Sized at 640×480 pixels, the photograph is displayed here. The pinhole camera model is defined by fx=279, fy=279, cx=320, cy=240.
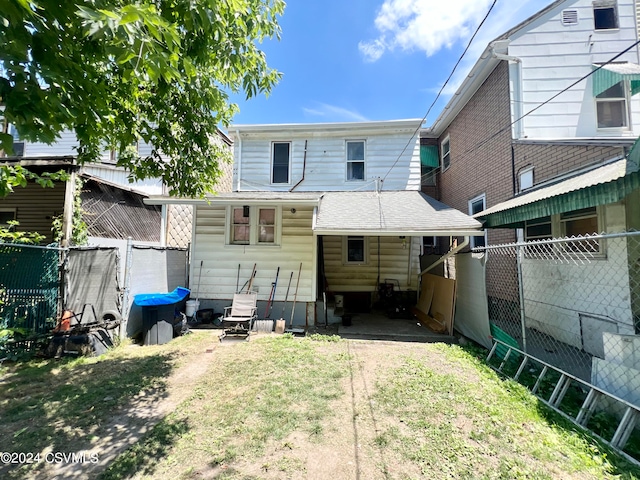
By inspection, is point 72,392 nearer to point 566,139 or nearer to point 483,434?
point 483,434

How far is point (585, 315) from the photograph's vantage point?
468 cm

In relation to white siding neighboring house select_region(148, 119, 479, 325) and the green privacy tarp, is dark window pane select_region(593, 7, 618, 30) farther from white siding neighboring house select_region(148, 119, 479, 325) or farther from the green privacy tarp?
the green privacy tarp

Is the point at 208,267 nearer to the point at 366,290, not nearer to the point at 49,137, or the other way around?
the point at 366,290

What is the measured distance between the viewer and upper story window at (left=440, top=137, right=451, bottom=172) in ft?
37.1

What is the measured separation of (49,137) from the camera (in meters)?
1.92

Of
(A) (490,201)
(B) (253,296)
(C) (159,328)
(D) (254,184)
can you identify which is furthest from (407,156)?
(C) (159,328)

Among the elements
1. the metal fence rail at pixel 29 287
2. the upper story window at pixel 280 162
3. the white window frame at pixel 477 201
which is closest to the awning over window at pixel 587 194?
the white window frame at pixel 477 201

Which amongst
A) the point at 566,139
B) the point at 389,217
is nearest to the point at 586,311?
the point at 389,217

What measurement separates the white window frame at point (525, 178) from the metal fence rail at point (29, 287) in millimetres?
10123

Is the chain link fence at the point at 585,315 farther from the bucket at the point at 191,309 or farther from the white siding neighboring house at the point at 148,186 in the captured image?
the white siding neighboring house at the point at 148,186

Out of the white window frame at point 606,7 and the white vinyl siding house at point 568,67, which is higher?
the white window frame at point 606,7

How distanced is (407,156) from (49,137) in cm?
899

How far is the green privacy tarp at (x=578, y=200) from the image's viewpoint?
3086 millimetres

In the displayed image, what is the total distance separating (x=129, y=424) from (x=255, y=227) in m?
4.97
